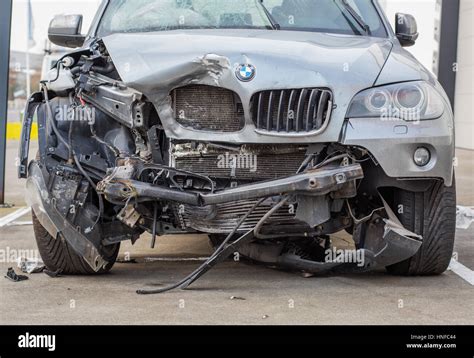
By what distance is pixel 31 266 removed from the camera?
6.38 m

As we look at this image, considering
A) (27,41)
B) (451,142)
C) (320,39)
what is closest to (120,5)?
(320,39)

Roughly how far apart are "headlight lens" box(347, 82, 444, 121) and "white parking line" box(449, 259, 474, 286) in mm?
1299

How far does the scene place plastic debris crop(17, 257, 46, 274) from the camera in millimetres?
6352

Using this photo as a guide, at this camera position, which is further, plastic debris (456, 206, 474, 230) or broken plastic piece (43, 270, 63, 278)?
plastic debris (456, 206, 474, 230)

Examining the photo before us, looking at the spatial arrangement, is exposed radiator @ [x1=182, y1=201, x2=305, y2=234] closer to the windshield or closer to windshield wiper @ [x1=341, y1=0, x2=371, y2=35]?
the windshield

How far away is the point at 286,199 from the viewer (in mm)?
5328

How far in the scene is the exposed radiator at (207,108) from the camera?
5.38m

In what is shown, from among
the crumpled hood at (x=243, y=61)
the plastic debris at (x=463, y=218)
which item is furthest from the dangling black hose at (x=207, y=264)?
the plastic debris at (x=463, y=218)

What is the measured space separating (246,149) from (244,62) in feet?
1.67
